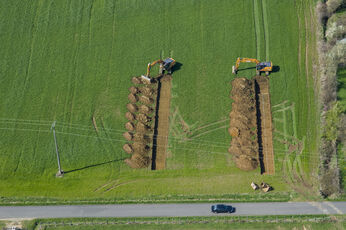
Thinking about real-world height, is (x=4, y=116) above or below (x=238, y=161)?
above

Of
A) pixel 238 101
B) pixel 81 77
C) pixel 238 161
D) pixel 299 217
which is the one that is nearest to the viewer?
pixel 299 217

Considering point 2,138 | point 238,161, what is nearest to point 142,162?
point 238,161

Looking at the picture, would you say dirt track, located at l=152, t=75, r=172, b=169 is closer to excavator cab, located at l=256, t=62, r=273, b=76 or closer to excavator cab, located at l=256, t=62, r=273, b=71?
excavator cab, located at l=256, t=62, r=273, b=76

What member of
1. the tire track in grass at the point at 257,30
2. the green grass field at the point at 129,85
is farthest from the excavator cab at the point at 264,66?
the tire track in grass at the point at 257,30

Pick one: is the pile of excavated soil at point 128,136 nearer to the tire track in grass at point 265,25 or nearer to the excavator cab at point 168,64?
the excavator cab at point 168,64

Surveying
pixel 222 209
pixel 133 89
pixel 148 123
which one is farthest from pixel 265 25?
pixel 222 209

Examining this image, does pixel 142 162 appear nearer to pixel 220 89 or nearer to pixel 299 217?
pixel 220 89

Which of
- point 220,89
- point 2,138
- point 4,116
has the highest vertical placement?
point 220,89
